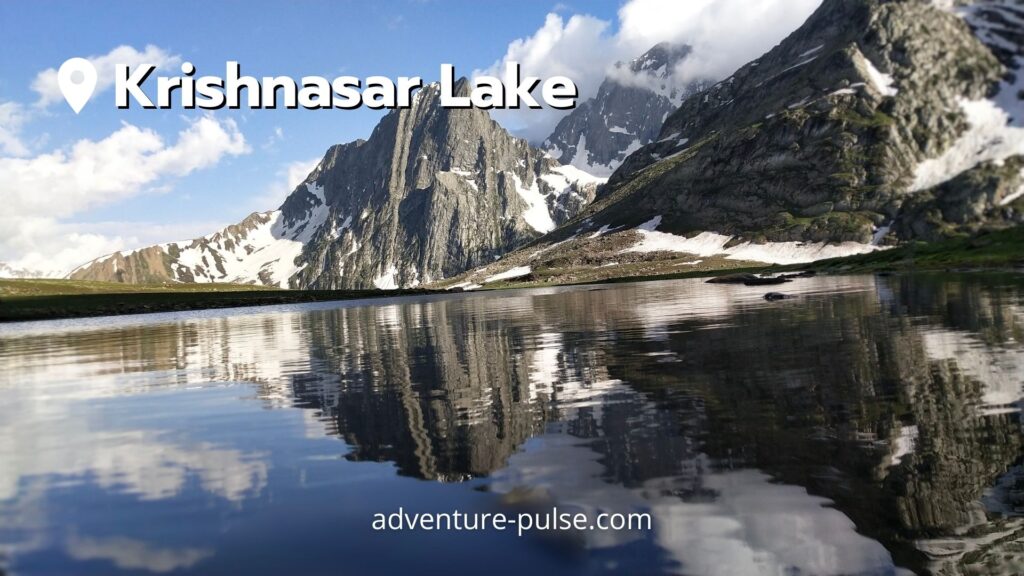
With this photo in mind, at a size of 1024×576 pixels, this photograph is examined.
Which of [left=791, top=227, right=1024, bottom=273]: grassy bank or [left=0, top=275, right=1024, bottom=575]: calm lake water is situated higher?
[left=791, top=227, right=1024, bottom=273]: grassy bank

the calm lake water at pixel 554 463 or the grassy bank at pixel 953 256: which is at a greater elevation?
the grassy bank at pixel 953 256

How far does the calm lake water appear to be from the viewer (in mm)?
9859

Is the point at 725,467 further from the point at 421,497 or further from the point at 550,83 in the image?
the point at 550,83

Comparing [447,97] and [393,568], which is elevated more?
[447,97]

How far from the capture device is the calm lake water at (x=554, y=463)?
32.3 ft

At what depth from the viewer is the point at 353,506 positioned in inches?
479

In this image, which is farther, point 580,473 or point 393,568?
point 580,473

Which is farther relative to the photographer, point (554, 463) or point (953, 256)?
point (953, 256)

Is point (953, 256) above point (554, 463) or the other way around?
above

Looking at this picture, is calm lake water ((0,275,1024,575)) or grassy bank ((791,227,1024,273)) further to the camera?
grassy bank ((791,227,1024,273))

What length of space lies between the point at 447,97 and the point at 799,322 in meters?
45.3

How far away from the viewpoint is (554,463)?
14.3 metres

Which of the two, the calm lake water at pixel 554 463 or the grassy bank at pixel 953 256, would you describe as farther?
the grassy bank at pixel 953 256

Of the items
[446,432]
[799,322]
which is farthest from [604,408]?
[799,322]
